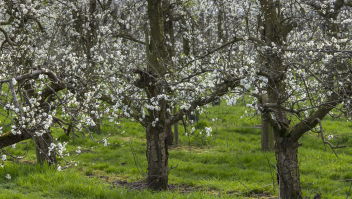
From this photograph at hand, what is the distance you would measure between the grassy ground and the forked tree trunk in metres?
0.41

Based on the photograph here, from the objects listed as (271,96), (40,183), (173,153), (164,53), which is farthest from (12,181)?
(271,96)

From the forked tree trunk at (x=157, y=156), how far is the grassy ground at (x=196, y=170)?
415 millimetres

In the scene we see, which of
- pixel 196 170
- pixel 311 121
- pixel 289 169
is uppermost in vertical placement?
pixel 311 121

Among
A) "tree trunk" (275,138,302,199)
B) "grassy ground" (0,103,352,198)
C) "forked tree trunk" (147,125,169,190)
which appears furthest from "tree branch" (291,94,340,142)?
"forked tree trunk" (147,125,169,190)

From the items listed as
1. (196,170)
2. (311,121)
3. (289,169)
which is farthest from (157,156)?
(311,121)

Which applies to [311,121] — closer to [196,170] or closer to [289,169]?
[289,169]

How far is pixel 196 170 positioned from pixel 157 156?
7.76 ft

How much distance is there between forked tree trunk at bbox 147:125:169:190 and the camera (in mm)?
6812

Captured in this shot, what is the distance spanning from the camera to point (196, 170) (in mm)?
8844

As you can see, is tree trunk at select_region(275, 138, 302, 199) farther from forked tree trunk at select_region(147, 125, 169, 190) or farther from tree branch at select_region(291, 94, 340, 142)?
forked tree trunk at select_region(147, 125, 169, 190)

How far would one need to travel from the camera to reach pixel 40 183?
675cm

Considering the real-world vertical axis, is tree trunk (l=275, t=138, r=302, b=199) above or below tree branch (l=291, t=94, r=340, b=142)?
below

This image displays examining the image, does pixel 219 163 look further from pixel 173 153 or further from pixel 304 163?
pixel 304 163

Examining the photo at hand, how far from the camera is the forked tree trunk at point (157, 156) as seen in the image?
6812 millimetres
